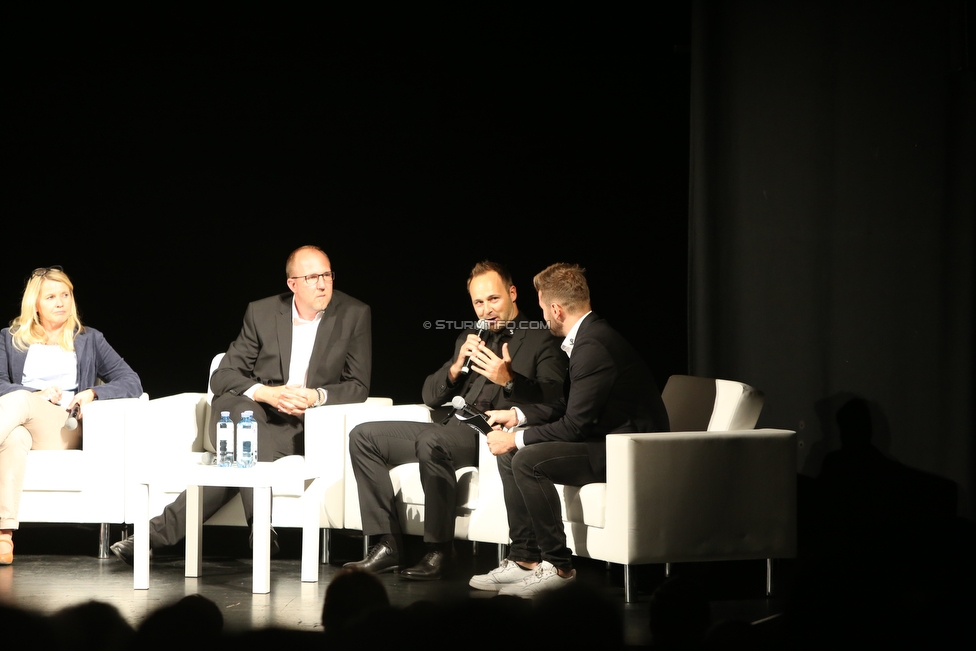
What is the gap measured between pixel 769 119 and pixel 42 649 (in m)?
3.87

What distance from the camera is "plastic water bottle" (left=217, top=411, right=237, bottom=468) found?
372cm

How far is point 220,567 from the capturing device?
13.1ft

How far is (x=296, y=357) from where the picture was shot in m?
4.59

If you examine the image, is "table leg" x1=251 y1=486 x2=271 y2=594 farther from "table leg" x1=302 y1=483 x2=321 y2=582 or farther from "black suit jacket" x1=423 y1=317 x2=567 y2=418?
"black suit jacket" x1=423 y1=317 x2=567 y2=418

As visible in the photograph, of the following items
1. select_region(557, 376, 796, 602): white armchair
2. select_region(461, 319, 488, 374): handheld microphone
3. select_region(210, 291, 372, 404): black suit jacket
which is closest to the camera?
select_region(557, 376, 796, 602): white armchair

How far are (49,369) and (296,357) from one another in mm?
1066

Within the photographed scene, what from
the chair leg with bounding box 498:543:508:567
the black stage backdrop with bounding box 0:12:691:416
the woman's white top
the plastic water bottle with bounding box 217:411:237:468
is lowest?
the chair leg with bounding box 498:543:508:567

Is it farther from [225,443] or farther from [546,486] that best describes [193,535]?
[546,486]

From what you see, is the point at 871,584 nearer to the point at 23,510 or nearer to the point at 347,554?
the point at 347,554

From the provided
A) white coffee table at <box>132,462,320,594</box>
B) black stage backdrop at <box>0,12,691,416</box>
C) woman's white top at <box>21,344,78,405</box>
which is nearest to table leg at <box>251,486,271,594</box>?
white coffee table at <box>132,462,320,594</box>

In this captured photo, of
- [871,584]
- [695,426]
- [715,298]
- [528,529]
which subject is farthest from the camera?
[715,298]

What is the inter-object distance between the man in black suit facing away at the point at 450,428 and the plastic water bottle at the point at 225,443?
46 centimetres

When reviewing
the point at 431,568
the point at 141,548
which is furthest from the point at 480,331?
the point at 141,548

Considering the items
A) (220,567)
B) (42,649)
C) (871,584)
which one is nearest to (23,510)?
(220,567)
